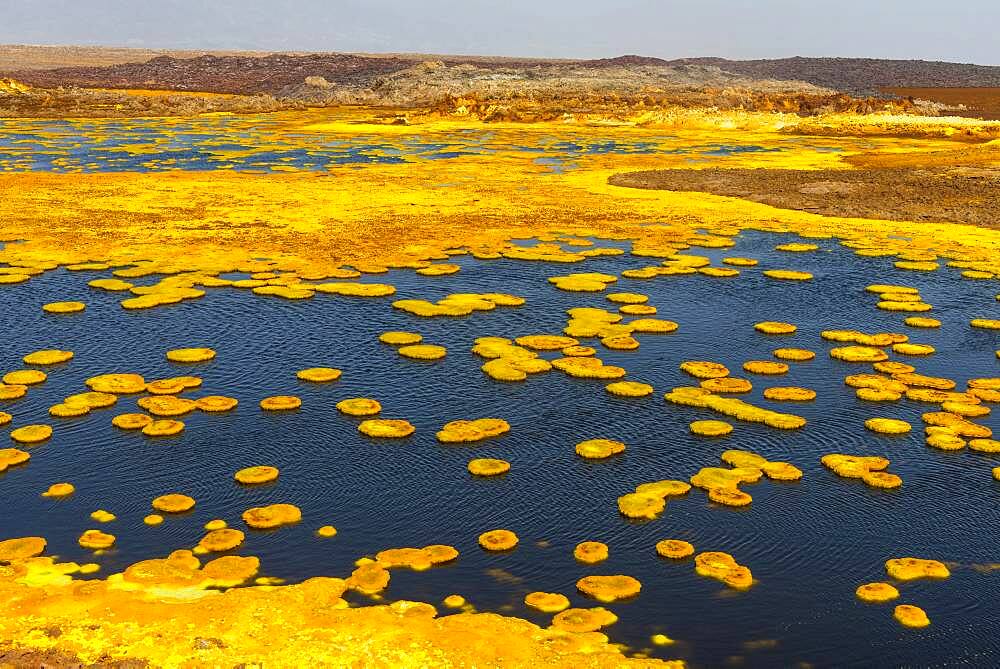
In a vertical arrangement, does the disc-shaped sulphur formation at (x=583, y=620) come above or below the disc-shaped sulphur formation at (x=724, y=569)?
below

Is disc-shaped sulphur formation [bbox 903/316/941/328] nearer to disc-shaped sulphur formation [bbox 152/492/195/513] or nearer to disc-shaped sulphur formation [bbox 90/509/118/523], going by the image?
disc-shaped sulphur formation [bbox 152/492/195/513]

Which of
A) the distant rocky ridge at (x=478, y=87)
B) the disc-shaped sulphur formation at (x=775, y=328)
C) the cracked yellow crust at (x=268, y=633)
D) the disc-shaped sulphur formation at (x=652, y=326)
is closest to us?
the cracked yellow crust at (x=268, y=633)

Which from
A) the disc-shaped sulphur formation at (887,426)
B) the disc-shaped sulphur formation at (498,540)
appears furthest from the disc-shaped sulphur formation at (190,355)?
the disc-shaped sulphur formation at (887,426)

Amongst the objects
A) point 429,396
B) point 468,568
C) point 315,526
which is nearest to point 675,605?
point 468,568

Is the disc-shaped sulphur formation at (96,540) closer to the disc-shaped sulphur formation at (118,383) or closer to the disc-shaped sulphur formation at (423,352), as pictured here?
the disc-shaped sulphur formation at (118,383)

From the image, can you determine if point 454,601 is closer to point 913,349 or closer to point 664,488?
point 664,488
